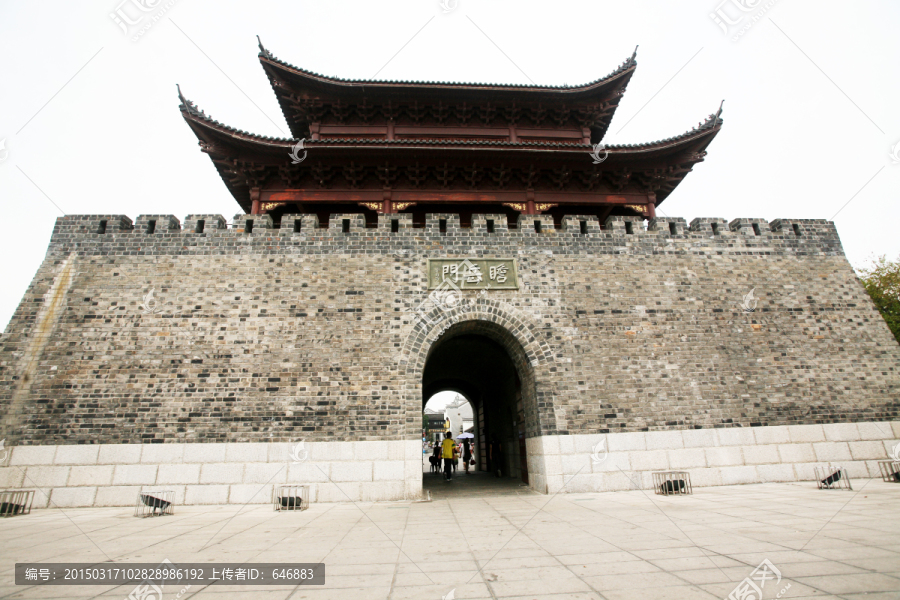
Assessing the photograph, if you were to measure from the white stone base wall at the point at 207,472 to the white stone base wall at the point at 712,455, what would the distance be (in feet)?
8.82

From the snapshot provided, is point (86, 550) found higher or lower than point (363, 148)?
lower

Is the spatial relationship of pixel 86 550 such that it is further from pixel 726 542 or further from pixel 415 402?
pixel 726 542

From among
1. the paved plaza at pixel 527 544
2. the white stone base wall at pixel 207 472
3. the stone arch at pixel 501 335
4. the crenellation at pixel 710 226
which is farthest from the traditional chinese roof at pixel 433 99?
the paved plaza at pixel 527 544

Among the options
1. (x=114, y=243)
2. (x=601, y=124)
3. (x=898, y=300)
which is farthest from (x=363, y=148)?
(x=898, y=300)

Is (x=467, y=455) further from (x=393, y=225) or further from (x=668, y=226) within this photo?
(x=668, y=226)

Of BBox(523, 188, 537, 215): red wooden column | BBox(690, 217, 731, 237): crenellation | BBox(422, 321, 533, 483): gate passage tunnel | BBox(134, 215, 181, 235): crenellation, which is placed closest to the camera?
BBox(134, 215, 181, 235): crenellation

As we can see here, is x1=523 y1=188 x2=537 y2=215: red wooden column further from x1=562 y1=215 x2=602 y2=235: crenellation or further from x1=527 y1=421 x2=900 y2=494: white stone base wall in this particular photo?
x1=527 y1=421 x2=900 y2=494: white stone base wall

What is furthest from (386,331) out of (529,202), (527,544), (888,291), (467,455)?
(888,291)

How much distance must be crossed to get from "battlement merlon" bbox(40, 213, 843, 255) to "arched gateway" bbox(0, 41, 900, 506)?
0.16 ft

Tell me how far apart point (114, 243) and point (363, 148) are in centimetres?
561

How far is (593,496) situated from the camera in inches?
288

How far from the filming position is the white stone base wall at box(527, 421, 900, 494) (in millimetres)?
7773

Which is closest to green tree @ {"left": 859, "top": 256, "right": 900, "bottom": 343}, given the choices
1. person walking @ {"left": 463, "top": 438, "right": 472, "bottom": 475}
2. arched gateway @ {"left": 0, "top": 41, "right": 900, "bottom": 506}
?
arched gateway @ {"left": 0, "top": 41, "right": 900, "bottom": 506}

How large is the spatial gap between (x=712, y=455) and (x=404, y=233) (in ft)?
25.1
